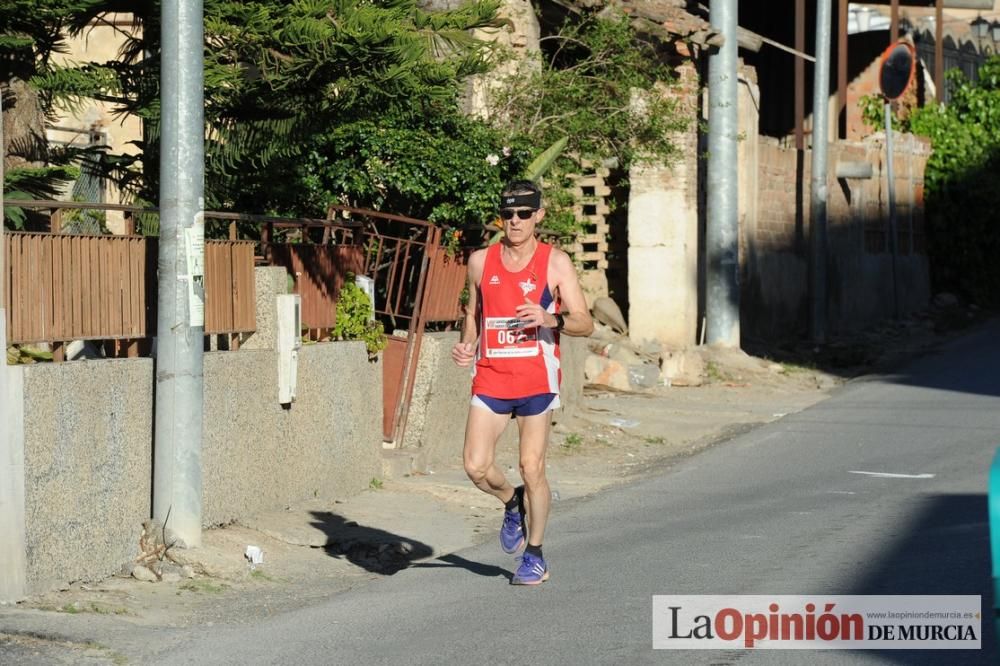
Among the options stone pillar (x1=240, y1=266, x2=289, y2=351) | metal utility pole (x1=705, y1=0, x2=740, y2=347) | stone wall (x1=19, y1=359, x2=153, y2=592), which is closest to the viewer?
stone wall (x1=19, y1=359, x2=153, y2=592)

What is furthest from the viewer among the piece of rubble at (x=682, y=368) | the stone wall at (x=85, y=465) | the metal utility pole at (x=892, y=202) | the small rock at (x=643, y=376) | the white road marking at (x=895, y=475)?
the metal utility pole at (x=892, y=202)

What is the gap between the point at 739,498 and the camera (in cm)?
1112

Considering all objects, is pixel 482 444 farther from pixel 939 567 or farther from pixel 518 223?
pixel 939 567

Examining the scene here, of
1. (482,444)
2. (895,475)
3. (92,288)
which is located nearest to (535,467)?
(482,444)

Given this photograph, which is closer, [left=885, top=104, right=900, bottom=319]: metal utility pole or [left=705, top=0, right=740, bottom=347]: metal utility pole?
[left=705, top=0, right=740, bottom=347]: metal utility pole

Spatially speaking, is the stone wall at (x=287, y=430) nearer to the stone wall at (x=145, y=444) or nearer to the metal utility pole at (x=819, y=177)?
the stone wall at (x=145, y=444)

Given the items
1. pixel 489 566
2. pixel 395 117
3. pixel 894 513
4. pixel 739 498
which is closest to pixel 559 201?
pixel 395 117

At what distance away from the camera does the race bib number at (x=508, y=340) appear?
7.66 m

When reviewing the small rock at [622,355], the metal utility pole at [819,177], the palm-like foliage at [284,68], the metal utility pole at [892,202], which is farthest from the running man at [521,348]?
the metal utility pole at [892,202]

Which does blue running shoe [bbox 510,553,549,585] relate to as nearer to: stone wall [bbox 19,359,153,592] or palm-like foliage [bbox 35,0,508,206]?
stone wall [bbox 19,359,153,592]

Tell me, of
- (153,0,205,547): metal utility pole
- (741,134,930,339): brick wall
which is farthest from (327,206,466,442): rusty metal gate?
(741,134,930,339): brick wall

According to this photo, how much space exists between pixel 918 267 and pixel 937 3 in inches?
219

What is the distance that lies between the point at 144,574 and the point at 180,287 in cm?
158

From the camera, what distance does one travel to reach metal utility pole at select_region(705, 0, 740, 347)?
20.4 metres
